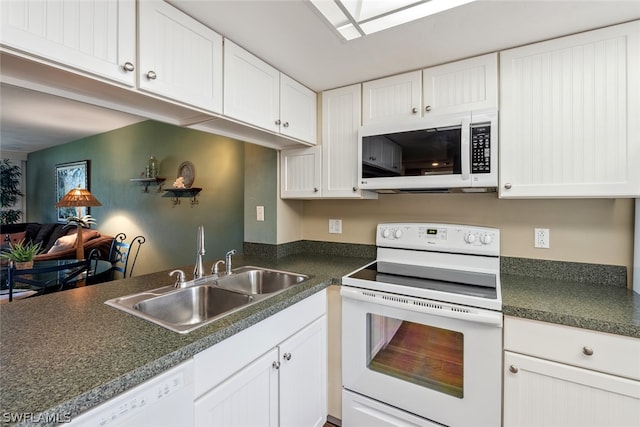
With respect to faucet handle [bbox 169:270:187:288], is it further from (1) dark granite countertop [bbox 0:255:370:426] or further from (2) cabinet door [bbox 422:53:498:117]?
(2) cabinet door [bbox 422:53:498:117]

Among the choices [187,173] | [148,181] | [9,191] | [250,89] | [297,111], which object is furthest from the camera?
[9,191]

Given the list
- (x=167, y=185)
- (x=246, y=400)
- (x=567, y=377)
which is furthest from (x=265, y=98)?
(x=167, y=185)

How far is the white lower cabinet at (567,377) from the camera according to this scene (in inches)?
42.8

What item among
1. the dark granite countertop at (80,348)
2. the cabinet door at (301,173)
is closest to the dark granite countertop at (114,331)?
the dark granite countertop at (80,348)

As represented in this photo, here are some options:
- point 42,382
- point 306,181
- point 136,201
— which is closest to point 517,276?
point 306,181

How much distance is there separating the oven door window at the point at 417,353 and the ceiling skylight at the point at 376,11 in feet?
4.66

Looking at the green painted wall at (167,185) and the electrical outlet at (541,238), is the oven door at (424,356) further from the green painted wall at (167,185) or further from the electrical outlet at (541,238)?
the green painted wall at (167,185)

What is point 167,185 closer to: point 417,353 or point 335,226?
point 335,226

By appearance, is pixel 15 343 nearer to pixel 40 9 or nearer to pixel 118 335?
pixel 118 335

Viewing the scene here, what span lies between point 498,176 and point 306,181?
1.23 meters

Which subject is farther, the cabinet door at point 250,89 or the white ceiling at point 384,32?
the cabinet door at point 250,89

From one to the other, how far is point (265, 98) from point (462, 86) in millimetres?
1129

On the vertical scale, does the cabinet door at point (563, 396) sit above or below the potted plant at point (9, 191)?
below

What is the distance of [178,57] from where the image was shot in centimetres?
124
